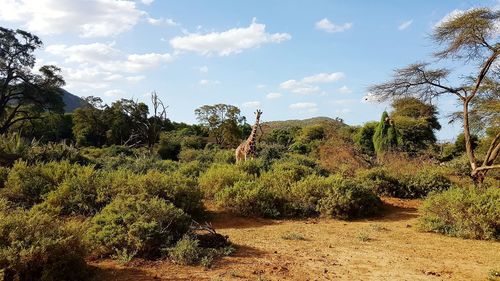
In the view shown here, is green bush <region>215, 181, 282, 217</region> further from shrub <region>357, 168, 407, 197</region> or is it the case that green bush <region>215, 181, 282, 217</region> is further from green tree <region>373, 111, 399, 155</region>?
green tree <region>373, 111, 399, 155</region>

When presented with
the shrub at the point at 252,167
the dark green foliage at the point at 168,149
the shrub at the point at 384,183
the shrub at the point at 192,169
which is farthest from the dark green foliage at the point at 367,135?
the shrub at the point at 192,169

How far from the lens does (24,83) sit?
31.2m

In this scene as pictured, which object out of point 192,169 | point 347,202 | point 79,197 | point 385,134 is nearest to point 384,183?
point 347,202

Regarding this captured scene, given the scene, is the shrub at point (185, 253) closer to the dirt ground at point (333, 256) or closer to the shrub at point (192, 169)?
the dirt ground at point (333, 256)

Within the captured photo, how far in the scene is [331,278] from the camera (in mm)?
4898

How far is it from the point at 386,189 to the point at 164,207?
24.9 feet

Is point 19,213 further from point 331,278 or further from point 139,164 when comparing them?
point 139,164

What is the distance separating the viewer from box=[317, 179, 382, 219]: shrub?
8.88m

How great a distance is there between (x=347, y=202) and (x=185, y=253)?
4.58 m

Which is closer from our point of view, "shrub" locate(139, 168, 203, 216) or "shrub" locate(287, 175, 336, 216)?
"shrub" locate(139, 168, 203, 216)

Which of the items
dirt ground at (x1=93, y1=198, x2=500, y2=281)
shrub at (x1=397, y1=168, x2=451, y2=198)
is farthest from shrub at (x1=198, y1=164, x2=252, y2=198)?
shrub at (x1=397, y1=168, x2=451, y2=198)

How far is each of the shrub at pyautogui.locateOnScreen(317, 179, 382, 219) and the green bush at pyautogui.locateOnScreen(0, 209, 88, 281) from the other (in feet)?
18.0

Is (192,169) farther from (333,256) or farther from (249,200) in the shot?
(333,256)

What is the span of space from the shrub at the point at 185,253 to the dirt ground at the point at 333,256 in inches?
4.4
